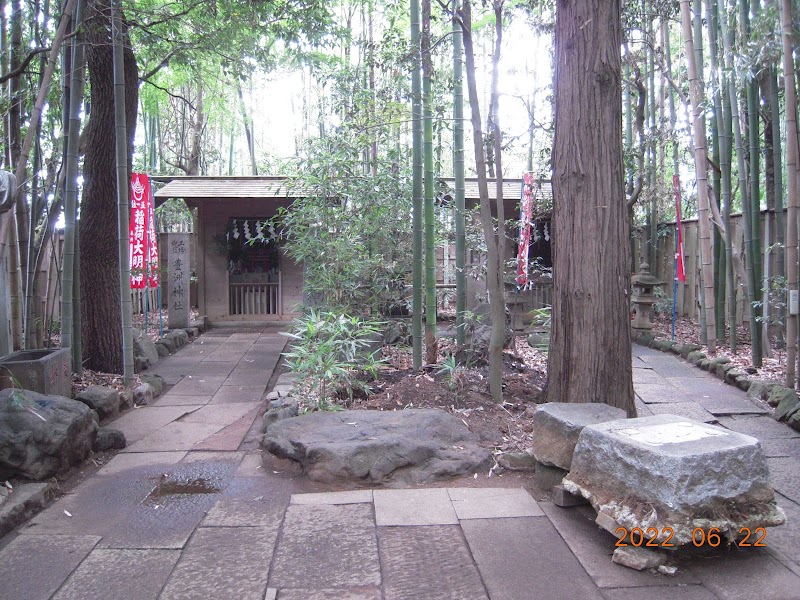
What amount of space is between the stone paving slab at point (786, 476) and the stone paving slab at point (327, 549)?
2190 mm

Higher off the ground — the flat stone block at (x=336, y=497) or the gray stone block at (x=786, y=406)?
the gray stone block at (x=786, y=406)

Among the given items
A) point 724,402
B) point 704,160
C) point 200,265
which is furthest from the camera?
point 200,265

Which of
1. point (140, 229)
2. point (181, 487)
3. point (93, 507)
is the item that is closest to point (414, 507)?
point (181, 487)

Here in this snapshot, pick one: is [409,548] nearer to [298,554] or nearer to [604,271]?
[298,554]

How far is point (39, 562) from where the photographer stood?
290 centimetres

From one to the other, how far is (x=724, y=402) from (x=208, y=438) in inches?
177

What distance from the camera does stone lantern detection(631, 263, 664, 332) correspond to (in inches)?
386

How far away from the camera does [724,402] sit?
19.7 feet

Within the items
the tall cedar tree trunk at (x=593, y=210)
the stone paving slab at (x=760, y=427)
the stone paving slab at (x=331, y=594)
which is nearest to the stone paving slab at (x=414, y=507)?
the stone paving slab at (x=331, y=594)

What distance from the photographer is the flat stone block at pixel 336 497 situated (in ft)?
11.9

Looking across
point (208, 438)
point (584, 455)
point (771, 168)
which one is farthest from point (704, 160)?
point (208, 438)

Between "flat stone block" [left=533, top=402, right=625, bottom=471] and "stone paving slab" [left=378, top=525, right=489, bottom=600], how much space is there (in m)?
0.74

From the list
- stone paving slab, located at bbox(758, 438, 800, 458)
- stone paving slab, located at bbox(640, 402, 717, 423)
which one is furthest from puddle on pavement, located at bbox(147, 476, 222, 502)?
stone paving slab, located at bbox(640, 402, 717, 423)

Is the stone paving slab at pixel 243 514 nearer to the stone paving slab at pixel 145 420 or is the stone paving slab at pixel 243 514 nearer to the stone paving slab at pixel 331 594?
the stone paving slab at pixel 331 594
